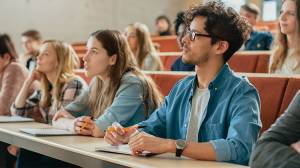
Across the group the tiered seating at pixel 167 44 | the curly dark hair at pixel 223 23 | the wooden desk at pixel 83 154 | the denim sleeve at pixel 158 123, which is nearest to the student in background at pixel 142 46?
the tiered seating at pixel 167 44

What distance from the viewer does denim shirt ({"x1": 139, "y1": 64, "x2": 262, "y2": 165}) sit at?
6.01 ft

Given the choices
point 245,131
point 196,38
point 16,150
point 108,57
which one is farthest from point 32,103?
point 245,131

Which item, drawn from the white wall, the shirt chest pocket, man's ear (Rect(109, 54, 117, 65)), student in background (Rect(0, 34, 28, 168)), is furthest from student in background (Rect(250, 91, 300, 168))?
the white wall

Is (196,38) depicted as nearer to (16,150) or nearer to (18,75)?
(16,150)

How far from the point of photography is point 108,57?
279 cm

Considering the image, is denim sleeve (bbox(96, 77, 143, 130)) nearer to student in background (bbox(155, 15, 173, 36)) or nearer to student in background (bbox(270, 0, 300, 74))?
student in background (bbox(270, 0, 300, 74))

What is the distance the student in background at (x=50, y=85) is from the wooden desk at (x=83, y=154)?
0.61 m

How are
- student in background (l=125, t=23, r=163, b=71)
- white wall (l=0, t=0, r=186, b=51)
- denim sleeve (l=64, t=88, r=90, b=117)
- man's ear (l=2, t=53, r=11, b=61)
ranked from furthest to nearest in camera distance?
white wall (l=0, t=0, r=186, b=51) < student in background (l=125, t=23, r=163, b=71) < man's ear (l=2, t=53, r=11, b=61) < denim sleeve (l=64, t=88, r=90, b=117)

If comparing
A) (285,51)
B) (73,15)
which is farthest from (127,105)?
(73,15)

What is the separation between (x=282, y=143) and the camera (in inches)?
53.6

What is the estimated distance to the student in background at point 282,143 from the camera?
131 centimetres

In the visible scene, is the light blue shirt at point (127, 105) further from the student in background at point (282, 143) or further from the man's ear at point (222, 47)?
the student in background at point (282, 143)

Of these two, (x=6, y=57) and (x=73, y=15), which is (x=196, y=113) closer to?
(x=6, y=57)

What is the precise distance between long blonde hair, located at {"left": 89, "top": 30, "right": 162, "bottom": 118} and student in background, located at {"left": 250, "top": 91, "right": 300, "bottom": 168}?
4.36ft
